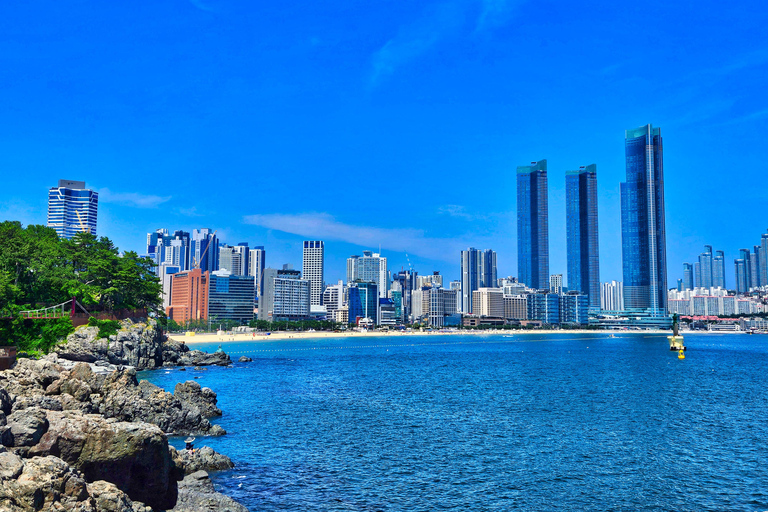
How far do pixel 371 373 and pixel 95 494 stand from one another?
74551 mm

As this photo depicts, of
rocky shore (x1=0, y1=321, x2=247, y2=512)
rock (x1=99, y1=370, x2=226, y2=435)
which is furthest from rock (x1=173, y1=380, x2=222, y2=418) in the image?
rock (x1=99, y1=370, x2=226, y2=435)

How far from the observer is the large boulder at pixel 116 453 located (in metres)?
23.1

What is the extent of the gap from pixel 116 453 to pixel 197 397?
94.1 feet

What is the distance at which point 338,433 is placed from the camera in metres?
43.9

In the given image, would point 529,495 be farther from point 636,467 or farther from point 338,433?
point 338,433

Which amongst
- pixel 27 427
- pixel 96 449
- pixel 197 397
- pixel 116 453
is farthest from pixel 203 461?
pixel 197 397

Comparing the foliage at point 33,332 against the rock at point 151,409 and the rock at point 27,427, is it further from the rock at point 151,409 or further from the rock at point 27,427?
the rock at point 27,427

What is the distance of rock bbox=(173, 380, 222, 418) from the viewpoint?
1964 inches

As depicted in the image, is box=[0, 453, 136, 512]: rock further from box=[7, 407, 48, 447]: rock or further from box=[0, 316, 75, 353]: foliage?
box=[0, 316, 75, 353]: foliage

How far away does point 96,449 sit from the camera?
23.2 metres

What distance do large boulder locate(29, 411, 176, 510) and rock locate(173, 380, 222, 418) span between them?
84.1ft

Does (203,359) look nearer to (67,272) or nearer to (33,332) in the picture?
(67,272)

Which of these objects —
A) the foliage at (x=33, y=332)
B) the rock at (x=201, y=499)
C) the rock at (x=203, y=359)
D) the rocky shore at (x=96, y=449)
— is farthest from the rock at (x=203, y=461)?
the rock at (x=203, y=359)

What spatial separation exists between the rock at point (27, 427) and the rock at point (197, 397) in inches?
1027
